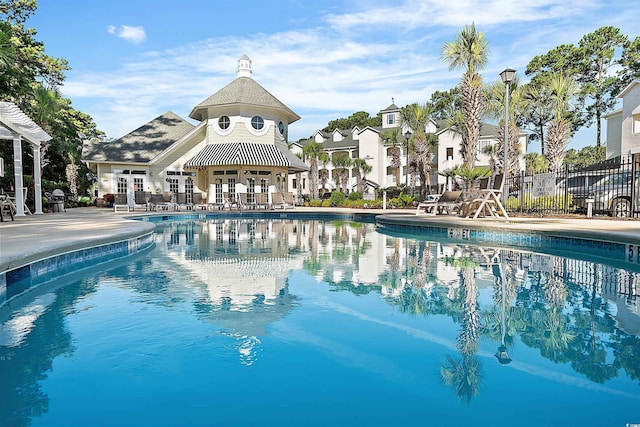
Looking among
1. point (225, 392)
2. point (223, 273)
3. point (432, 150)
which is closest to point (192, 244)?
point (223, 273)

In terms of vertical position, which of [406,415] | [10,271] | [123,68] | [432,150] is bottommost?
[406,415]

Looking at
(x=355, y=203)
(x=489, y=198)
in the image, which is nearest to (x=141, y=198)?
(x=355, y=203)

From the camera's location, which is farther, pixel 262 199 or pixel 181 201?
pixel 262 199

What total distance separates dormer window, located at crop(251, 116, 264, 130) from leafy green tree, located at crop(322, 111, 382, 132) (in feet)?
123

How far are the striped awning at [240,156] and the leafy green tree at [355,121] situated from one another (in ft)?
125

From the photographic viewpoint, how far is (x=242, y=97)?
25.3 m

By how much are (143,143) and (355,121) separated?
42146 millimetres

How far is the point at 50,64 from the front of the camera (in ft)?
106

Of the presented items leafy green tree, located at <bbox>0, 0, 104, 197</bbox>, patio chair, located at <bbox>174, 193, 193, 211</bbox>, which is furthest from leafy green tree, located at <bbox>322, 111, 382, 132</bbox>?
patio chair, located at <bbox>174, 193, 193, 211</bbox>

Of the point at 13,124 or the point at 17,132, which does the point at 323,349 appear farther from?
the point at 17,132

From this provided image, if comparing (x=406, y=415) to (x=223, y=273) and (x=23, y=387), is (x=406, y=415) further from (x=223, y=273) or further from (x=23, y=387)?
(x=223, y=273)

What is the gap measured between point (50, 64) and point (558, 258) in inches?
1465

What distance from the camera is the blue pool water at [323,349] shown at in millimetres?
2562

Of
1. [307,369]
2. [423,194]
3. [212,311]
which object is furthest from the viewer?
[423,194]
